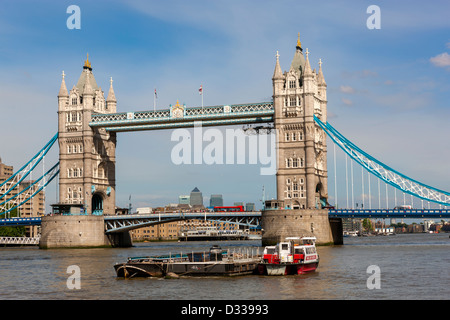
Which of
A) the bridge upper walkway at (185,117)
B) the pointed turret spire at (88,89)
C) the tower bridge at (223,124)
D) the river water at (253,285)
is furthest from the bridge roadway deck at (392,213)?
the pointed turret spire at (88,89)

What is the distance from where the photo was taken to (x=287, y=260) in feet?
176

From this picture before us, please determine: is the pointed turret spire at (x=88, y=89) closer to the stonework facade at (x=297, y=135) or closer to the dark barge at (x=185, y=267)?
the stonework facade at (x=297, y=135)

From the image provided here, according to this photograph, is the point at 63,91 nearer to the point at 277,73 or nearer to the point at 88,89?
the point at 88,89

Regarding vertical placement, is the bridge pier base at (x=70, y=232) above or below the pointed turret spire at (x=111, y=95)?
below

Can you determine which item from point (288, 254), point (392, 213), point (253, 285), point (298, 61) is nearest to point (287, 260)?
point (288, 254)

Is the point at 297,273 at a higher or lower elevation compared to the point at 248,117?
lower

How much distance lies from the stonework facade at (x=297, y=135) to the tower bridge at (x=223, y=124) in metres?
0.16

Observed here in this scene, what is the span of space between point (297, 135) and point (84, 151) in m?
39.7

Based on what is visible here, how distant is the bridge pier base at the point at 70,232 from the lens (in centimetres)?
11338
